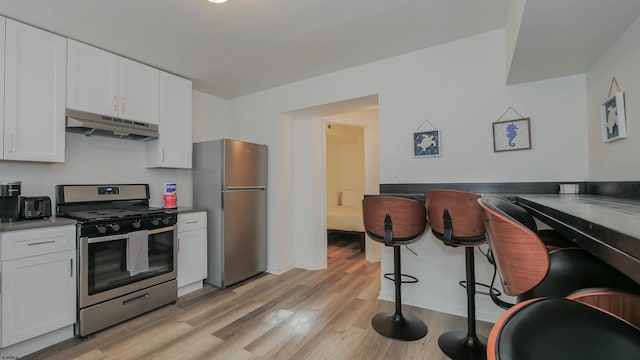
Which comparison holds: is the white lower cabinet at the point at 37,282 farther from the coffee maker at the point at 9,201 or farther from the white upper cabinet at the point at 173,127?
the white upper cabinet at the point at 173,127

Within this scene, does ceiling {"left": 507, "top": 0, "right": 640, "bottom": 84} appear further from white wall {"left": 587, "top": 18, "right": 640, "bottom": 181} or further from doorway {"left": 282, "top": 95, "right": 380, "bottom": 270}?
doorway {"left": 282, "top": 95, "right": 380, "bottom": 270}

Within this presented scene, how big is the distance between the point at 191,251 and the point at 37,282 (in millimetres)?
1180

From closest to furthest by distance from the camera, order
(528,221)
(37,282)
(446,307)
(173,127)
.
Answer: (528,221) < (37,282) < (446,307) < (173,127)

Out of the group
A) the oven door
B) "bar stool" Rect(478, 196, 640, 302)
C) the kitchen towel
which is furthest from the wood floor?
"bar stool" Rect(478, 196, 640, 302)

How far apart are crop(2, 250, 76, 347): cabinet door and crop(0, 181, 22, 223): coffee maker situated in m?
0.48

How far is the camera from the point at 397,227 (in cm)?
198

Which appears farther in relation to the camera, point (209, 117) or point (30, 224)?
point (209, 117)

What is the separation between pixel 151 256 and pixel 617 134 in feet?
11.6

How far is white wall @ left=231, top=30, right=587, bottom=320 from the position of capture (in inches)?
83.7

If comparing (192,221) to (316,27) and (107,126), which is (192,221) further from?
(316,27)

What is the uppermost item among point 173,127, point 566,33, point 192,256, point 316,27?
point 316,27

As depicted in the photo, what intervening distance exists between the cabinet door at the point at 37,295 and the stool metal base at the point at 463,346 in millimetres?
2718

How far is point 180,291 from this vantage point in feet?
9.36

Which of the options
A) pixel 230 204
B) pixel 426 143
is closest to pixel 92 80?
pixel 230 204
